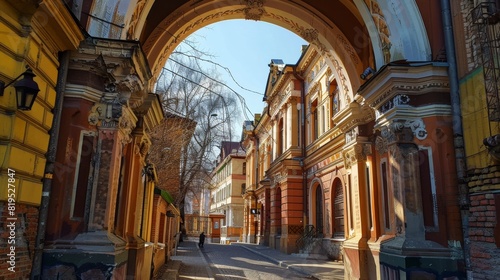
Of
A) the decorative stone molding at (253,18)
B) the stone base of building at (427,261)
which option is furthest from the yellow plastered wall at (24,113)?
the stone base of building at (427,261)

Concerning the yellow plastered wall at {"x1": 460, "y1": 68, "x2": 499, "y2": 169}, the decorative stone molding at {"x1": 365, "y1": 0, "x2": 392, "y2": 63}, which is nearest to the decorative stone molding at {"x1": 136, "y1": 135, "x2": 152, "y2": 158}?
the decorative stone molding at {"x1": 365, "y1": 0, "x2": 392, "y2": 63}

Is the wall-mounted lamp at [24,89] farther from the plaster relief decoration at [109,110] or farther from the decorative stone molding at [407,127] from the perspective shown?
the decorative stone molding at [407,127]

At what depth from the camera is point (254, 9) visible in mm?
11133

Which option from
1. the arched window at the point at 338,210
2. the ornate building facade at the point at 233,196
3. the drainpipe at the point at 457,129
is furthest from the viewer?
the ornate building facade at the point at 233,196

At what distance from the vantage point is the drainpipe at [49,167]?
5793mm

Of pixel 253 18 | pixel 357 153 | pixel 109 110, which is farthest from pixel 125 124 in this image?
pixel 357 153

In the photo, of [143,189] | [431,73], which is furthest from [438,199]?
[143,189]

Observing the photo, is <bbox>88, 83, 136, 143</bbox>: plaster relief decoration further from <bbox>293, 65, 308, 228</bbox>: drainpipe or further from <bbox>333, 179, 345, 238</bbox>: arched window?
<bbox>293, 65, 308, 228</bbox>: drainpipe

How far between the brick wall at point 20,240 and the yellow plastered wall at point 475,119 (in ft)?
23.4

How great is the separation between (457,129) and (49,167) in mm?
7029

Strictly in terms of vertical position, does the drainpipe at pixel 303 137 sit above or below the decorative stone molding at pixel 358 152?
above

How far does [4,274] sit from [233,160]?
47.1 m

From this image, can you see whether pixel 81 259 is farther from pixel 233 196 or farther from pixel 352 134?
pixel 233 196

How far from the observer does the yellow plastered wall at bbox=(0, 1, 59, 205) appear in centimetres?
468
